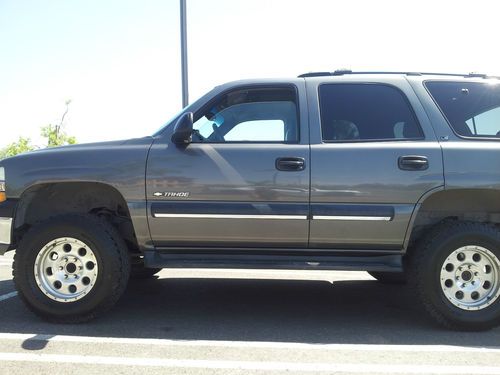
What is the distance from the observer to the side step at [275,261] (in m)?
3.91

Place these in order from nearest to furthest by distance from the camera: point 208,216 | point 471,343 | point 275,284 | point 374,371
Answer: point 374,371
point 471,343
point 208,216
point 275,284

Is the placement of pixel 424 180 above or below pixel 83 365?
above

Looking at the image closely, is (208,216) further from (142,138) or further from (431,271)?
(431,271)

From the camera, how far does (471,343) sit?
3.67 m

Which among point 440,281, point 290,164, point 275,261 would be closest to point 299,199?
point 290,164

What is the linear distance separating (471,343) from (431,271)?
24.2 inches

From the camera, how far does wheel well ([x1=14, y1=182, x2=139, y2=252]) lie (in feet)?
13.5

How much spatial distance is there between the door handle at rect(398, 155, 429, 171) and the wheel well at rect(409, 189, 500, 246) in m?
0.28

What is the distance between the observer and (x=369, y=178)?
3.88 m

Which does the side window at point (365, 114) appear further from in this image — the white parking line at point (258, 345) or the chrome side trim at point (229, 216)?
the white parking line at point (258, 345)

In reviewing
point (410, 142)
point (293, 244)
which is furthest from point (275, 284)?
point (410, 142)

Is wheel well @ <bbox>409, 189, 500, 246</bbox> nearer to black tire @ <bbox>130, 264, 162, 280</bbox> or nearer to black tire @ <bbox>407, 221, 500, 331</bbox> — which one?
black tire @ <bbox>407, 221, 500, 331</bbox>

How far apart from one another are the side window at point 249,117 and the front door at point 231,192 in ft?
0.24

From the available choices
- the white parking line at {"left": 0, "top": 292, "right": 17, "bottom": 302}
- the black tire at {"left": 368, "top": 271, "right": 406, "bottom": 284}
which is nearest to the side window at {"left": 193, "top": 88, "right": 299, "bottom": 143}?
the black tire at {"left": 368, "top": 271, "right": 406, "bottom": 284}
